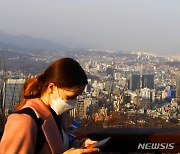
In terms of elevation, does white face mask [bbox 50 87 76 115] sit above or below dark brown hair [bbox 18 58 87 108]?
below

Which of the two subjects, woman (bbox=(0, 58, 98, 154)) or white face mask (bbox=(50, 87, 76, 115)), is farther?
white face mask (bbox=(50, 87, 76, 115))

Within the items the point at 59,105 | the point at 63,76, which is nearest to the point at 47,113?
the point at 59,105

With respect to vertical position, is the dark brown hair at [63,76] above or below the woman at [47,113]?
above

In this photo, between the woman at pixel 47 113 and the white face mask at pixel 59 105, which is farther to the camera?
the white face mask at pixel 59 105

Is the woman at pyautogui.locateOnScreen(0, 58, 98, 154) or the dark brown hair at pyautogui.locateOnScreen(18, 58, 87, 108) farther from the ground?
the dark brown hair at pyautogui.locateOnScreen(18, 58, 87, 108)

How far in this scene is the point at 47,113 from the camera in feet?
7.68

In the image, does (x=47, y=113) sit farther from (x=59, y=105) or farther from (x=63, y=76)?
(x=63, y=76)

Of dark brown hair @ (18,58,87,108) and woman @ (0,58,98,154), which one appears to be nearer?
woman @ (0,58,98,154)

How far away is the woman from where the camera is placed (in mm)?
2158

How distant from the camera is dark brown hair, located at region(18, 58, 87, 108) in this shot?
7.71 feet

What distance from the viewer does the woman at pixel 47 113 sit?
85.0 inches

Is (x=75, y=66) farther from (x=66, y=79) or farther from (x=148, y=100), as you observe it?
(x=148, y=100)

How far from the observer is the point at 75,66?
2357mm

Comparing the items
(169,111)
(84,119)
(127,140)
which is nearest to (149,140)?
(127,140)
